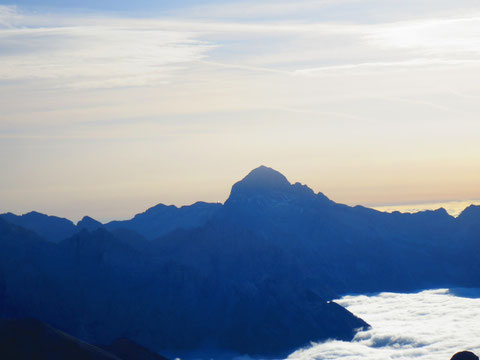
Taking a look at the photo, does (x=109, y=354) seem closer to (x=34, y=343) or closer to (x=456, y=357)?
(x=34, y=343)

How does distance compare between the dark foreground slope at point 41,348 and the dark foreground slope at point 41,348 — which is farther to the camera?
the dark foreground slope at point 41,348

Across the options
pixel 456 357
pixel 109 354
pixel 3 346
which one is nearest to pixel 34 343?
pixel 3 346

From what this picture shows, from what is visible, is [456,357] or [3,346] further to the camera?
[3,346]

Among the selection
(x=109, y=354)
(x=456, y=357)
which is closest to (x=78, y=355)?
(x=109, y=354)

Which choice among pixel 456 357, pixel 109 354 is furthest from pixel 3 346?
pixel 456 357

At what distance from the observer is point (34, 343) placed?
196625 mm

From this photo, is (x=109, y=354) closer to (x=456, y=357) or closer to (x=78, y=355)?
(x=78, y=355)

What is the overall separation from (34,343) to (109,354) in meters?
19.5

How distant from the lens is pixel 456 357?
147000mm

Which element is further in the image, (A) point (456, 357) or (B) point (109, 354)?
(B) point (109, 354)

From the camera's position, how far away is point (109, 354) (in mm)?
196500

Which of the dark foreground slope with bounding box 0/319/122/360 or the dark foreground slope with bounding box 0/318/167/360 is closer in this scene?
the dark foreground slope with bounding box 0/318/167/360

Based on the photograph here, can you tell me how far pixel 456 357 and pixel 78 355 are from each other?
95.9m

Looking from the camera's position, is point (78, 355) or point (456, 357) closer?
point (456, 357)
